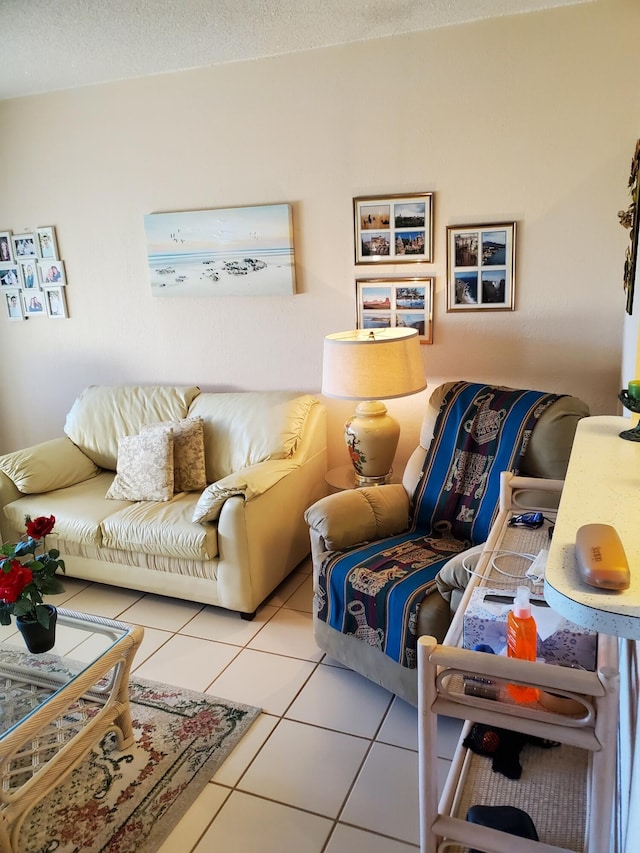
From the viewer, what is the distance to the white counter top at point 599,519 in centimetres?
65

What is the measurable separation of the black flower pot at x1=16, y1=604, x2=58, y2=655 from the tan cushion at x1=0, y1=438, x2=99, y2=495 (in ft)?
4.45

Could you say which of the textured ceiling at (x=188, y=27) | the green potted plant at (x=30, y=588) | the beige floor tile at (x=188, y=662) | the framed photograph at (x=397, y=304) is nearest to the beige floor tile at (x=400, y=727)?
the beige floor tile at (x=188, y=662)

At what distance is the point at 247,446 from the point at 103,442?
968mm

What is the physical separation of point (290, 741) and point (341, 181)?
2526 mm

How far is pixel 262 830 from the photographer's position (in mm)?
1675

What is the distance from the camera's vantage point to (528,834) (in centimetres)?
116

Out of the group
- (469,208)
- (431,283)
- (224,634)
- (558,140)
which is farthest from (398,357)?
(224,634)

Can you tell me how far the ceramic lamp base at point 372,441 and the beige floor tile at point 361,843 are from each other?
1482 mm

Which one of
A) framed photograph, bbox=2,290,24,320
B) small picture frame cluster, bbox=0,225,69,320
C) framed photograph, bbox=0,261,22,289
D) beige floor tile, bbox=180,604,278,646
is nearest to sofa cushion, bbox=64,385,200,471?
small picture frame cluster, bbox=0,225,69,320

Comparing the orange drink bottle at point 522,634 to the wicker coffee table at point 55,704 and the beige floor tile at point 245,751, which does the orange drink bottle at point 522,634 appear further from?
the wicker coffee table at point 55,704

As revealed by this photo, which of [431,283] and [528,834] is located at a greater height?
[431,283]

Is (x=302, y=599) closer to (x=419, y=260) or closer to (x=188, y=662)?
(x=188, y=662)

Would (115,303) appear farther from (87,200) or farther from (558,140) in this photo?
(558,140)

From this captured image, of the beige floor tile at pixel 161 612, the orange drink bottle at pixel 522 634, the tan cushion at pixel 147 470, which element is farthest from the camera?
the tan cushion at pixel 147 470
